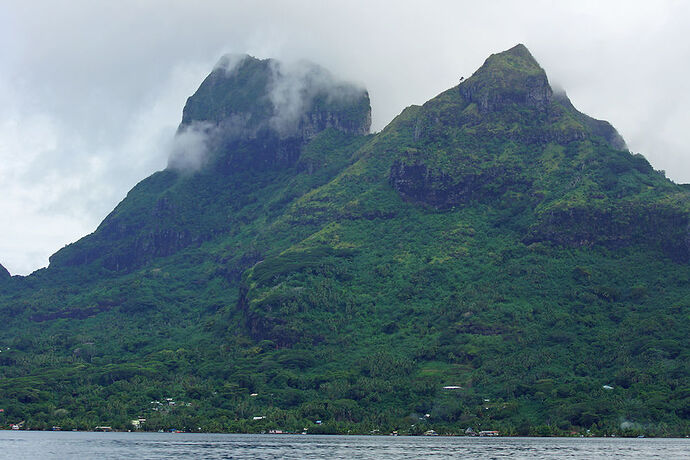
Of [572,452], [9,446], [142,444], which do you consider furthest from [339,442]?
[9,446]

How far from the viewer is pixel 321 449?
563 feet

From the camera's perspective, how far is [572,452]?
537ft

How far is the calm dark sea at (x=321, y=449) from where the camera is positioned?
497 ft

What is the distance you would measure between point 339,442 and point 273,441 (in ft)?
47.7

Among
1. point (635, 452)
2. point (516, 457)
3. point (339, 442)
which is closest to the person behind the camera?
point (516, 457)

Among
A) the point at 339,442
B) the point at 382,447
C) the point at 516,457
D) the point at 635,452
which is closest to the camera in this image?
the point at 516,457

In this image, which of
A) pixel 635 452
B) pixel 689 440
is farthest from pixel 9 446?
pixel 689 440

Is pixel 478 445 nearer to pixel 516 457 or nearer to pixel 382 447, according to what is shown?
Answer: pixel 382 447

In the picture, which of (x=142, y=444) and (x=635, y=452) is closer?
(x=635, y=452)

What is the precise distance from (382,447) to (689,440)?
71.0m

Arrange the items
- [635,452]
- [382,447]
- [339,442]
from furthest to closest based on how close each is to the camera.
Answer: [339,442] → [382,447] → [635,452]

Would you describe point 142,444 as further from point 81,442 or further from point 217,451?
point 217,451

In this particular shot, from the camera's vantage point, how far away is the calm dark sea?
151 m

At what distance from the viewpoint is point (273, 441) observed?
651 ft
